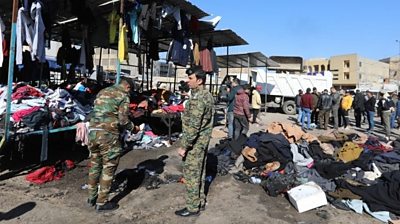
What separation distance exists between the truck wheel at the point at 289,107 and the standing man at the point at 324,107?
7214 millimetres

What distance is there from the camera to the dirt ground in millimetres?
4945

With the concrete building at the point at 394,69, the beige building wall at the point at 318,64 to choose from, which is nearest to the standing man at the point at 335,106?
the beige building wall at the point at 318,64

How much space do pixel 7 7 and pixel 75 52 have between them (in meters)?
2.15

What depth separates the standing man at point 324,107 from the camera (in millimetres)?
15273

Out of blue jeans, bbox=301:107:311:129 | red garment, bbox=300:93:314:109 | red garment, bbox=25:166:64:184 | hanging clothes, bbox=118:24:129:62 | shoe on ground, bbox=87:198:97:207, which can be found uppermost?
hanging clothes, bbox=118:24:129:62

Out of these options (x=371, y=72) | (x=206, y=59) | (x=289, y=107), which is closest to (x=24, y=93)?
(x=206, y=59)

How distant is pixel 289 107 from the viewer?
2317 cm

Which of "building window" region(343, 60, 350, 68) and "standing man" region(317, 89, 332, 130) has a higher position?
"building window" region(343, 60, 350, 68)

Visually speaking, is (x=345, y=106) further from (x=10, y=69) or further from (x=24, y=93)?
(x=10, y=69)

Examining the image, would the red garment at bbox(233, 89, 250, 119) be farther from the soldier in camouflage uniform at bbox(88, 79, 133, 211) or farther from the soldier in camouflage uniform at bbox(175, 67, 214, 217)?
the soldier in camouflage uniform at bbox(88, 79, 133, 211)

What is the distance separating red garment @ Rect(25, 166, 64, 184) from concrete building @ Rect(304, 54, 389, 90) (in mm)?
53981

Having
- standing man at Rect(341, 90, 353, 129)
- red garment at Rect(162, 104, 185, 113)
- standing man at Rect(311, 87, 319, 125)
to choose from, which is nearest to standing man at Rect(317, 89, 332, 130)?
standing man at Rect(311, 87, 319, 125)

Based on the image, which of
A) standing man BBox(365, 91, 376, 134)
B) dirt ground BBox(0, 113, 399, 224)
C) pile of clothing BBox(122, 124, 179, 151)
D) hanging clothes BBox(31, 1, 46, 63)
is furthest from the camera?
standing man BBox(365, 91, 376, 134)

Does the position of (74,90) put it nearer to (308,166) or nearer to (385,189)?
(308,166)
